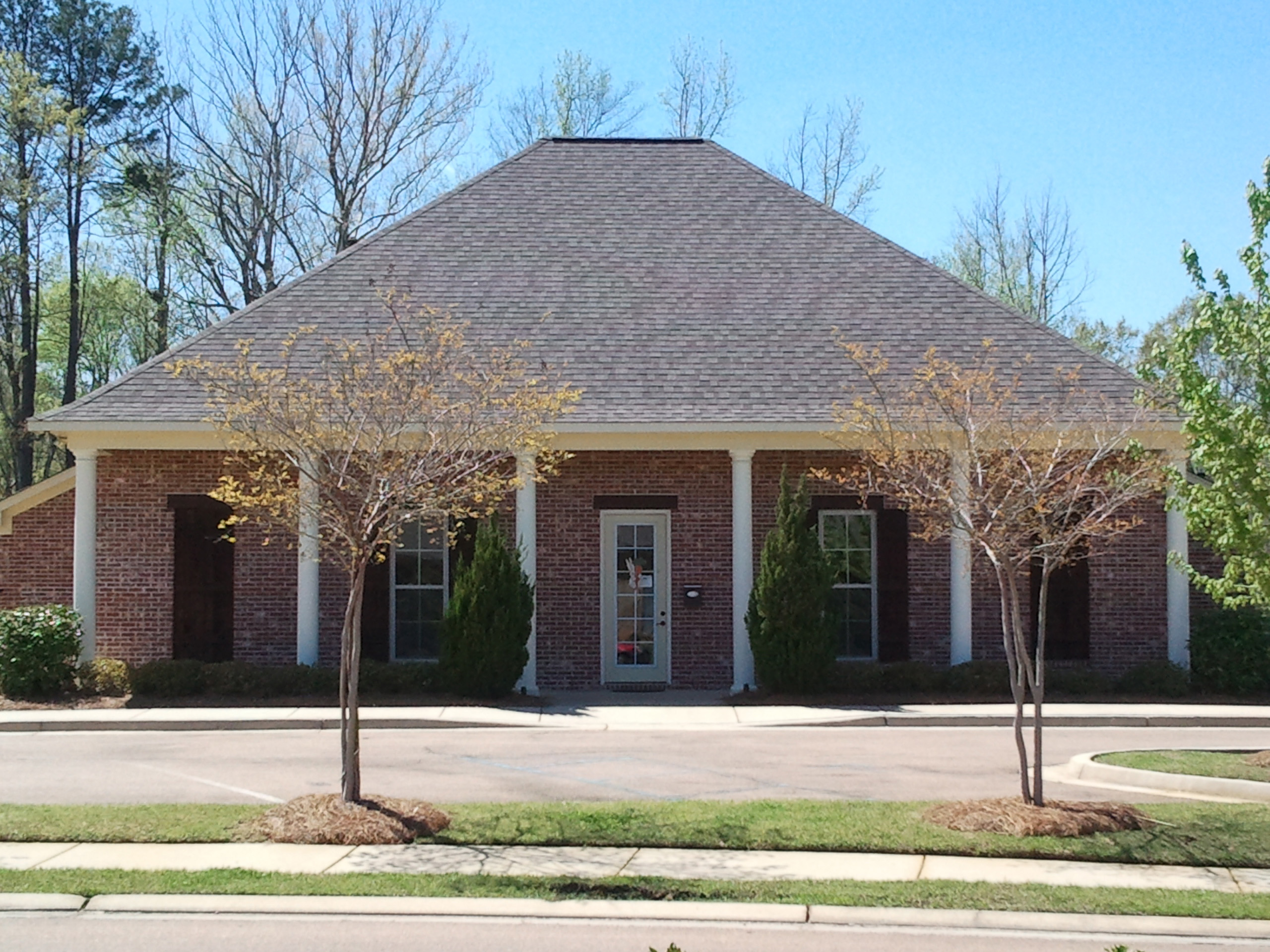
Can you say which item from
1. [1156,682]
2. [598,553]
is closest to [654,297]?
[598,553]

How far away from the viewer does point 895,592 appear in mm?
19344

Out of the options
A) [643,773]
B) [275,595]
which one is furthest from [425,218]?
[643,773]

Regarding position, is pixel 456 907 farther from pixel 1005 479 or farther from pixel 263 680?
pixel 263 680

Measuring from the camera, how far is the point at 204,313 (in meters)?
39.8

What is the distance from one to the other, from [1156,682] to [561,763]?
9.17 metres

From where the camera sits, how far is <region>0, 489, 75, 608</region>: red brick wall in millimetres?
20500

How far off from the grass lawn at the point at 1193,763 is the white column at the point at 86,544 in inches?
510

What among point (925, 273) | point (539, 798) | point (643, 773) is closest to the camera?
point (539, 798)

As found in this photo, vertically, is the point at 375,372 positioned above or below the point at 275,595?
above

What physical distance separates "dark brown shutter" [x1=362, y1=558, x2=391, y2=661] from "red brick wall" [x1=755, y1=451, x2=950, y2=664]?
5212 mm

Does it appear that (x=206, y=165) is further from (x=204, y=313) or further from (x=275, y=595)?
(x=275, y=595)

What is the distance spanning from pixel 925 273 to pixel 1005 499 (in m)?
12.4

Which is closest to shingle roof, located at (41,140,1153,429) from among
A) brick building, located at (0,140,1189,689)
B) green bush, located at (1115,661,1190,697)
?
brick building, located at (0,140,1189,689)

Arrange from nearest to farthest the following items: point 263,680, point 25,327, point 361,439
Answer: point 361,439
point 263,680
point 25,327
